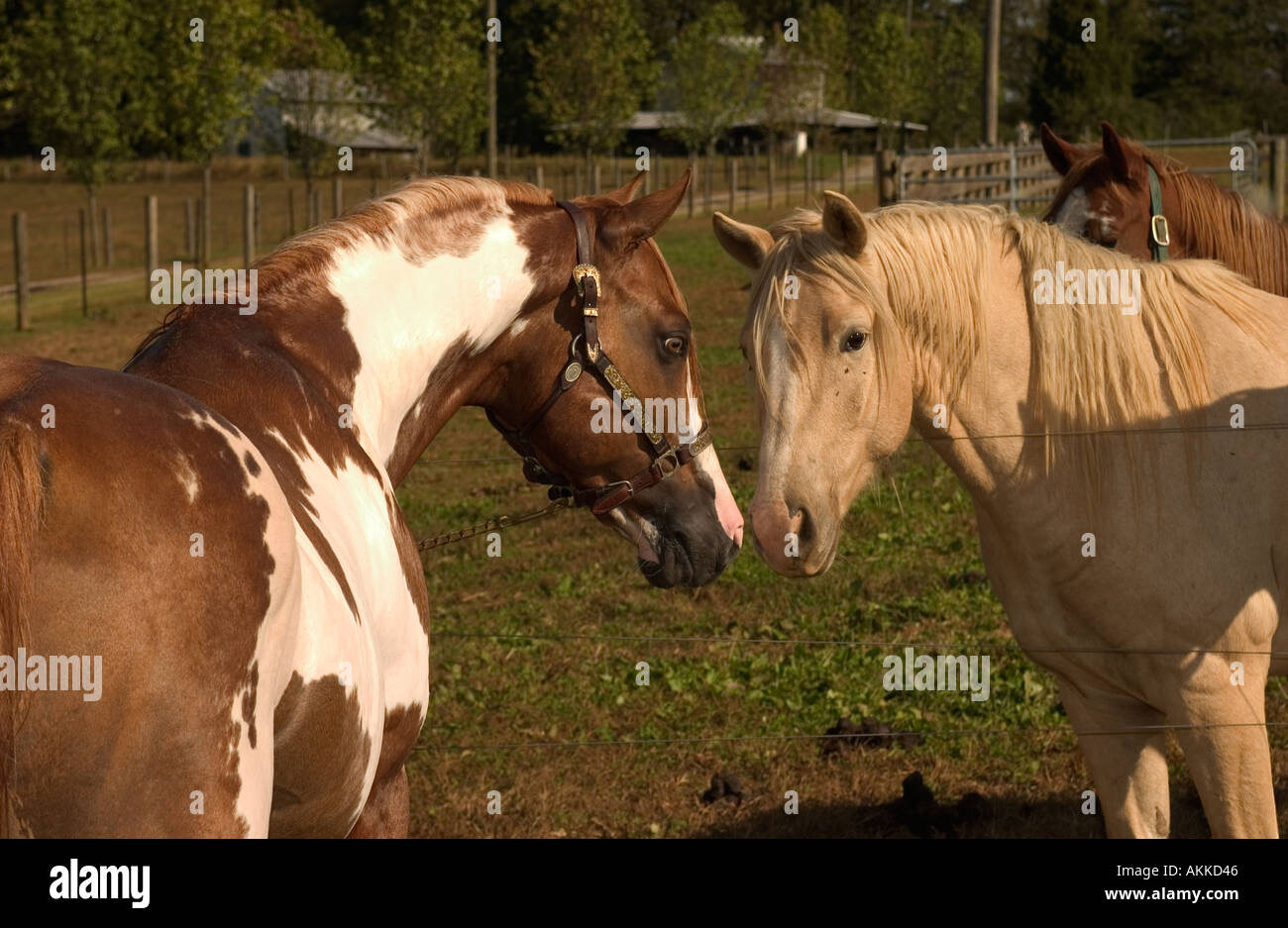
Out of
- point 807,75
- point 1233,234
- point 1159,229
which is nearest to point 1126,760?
point 1159,229

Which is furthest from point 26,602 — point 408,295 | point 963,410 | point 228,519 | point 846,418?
point 963,410

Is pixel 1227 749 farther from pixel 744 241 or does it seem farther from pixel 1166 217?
pixel 1166 217

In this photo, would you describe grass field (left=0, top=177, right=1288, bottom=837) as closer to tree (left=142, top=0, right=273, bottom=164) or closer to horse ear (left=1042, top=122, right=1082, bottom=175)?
horse ear (left=1042, top=122, right=1082, bottom=175)

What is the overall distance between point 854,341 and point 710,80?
133 feet

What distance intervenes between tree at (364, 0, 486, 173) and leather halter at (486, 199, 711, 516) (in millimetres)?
30598

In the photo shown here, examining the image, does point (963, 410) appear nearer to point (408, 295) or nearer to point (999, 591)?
point (999, 591)

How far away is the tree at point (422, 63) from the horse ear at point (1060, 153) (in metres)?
29.0

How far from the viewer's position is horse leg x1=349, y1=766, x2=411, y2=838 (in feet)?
8.83

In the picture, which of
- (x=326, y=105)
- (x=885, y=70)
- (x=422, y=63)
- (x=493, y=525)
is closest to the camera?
(x=493, y=525)

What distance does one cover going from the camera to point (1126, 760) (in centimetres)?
344

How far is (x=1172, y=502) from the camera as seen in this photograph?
3.17m

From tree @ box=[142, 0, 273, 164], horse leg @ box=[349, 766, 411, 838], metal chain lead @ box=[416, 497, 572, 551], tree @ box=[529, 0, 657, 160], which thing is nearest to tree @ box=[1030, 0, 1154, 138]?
tree @ box=[529, 0, 657, 160]

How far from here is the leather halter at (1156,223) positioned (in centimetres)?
431

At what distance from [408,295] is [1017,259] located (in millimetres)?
1595
